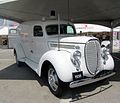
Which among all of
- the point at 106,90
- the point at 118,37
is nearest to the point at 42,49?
the point at 106,90

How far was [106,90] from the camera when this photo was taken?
5.41 m

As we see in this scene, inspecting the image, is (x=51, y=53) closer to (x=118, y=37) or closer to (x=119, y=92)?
(x=119, y=92)

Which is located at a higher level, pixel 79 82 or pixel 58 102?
pixel 79 82

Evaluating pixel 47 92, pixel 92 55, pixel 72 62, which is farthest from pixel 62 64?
pixel 47 92

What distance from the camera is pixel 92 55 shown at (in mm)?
5086

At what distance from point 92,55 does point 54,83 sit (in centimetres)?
125

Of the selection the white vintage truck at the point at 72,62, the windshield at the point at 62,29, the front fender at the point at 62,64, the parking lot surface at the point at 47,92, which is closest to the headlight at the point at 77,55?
the white vintage truck at the point at 72,62

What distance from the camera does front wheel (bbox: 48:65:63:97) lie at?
4909mm

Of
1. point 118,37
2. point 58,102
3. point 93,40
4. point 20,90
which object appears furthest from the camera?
point 118,37

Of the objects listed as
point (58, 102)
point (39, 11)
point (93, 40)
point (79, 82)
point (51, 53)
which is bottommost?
point (58, 102)

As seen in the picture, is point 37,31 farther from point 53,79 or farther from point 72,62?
point 72,62

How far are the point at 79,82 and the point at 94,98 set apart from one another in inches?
22.4

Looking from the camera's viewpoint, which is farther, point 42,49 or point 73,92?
point 42,49

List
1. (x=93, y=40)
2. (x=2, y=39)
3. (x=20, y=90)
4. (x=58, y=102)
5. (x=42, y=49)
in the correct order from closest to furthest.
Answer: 1. (x=58, y=102)
2. (x=93, y=40)
3. (x=20, y=90)
4. (x=42, y=49)
5. (x=2, y=39)
